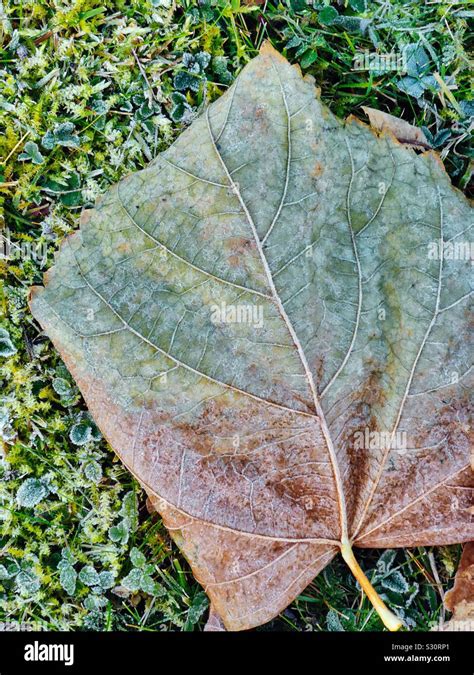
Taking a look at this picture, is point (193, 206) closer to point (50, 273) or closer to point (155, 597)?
point (50, 273)

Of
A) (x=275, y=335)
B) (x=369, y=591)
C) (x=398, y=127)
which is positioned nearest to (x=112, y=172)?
(x=275, y=335)

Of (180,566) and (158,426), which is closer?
(158,426)

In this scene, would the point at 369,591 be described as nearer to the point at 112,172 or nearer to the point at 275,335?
the point at 275,335

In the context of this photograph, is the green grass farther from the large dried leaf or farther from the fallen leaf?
the large dried leaf

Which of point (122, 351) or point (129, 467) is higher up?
point (122, 351)

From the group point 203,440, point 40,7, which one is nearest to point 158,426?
point 203,440
